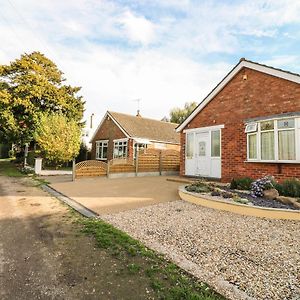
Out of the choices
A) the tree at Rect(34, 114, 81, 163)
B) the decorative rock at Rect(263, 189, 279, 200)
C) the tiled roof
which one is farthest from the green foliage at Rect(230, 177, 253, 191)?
the tree at Rect(34, 114, 81, 163)

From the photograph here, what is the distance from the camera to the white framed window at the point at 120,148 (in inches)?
940

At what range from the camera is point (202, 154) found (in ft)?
45.6

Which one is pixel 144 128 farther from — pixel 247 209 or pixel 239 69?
pixel 247 209

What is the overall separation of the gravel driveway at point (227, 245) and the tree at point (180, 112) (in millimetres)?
40500

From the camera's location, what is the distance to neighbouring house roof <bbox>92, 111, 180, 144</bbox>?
79.4 ft

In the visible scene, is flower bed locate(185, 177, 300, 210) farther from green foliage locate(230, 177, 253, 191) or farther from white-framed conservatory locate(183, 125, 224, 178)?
white-framed conservatory locate(183, 125, 224, 178)

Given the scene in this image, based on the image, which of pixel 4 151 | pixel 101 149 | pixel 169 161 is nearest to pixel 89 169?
pixel 169 161

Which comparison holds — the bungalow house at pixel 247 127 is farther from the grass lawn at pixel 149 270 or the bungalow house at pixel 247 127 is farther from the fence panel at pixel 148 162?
the grass lawn at pixel 149 270

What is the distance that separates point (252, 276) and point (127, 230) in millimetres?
2980

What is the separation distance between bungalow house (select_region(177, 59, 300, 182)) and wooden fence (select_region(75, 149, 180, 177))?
4.74 meters

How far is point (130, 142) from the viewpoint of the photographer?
2323cm

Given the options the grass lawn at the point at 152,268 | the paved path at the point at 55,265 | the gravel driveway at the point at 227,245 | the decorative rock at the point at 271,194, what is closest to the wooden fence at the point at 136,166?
the gravel driveway at the point at 227,245

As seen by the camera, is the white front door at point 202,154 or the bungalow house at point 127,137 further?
the bungalow house at point 127,137

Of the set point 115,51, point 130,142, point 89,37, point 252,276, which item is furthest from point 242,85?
point 130,142
